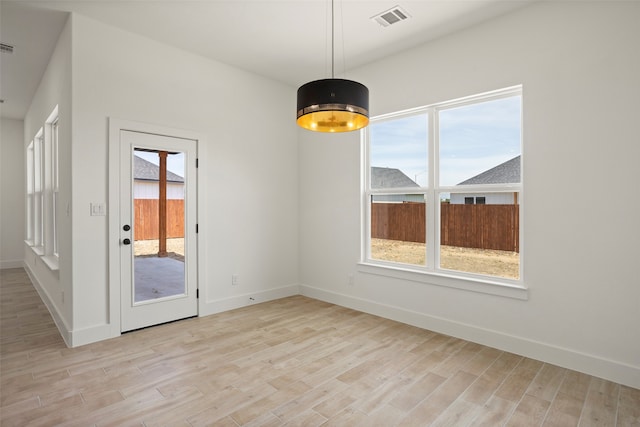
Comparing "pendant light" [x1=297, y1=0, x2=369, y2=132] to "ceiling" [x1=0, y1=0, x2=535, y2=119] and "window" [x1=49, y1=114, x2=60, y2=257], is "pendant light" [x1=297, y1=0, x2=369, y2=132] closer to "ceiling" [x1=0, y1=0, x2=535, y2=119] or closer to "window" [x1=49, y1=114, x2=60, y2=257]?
"ceiling" [x1=0, y1=0, x2=535, y2=119]

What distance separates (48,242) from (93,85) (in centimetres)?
278

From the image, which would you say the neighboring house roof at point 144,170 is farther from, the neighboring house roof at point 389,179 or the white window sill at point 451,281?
the white window sill at point 451,281

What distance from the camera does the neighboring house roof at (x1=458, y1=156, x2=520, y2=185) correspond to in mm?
3307

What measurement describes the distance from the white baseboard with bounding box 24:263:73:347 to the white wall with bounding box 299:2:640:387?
3554 millimetres

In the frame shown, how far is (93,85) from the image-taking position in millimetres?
3410

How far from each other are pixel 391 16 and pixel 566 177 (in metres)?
2.13

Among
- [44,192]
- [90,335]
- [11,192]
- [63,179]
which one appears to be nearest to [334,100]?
[63,179]

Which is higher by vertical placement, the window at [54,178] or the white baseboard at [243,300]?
the window at [54,178]

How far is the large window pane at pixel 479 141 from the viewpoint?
11.0 feet

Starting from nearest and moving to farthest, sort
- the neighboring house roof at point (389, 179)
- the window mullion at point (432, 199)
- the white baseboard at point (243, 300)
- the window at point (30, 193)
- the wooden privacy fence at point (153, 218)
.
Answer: the wooden privacy fence at point (153, 218) < the window mullion at point (432, 199) < the neighboring house roof at point (389, 179) < the white baseboard at point (243, 300) < the window at point (30, 193)

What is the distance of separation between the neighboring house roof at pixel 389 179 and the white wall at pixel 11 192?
7607 mm

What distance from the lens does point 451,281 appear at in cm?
362

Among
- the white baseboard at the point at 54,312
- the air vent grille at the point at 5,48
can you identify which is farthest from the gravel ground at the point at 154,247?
the air vent grille at the point at 5,48

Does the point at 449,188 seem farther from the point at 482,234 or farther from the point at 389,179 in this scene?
the point at 389,179
